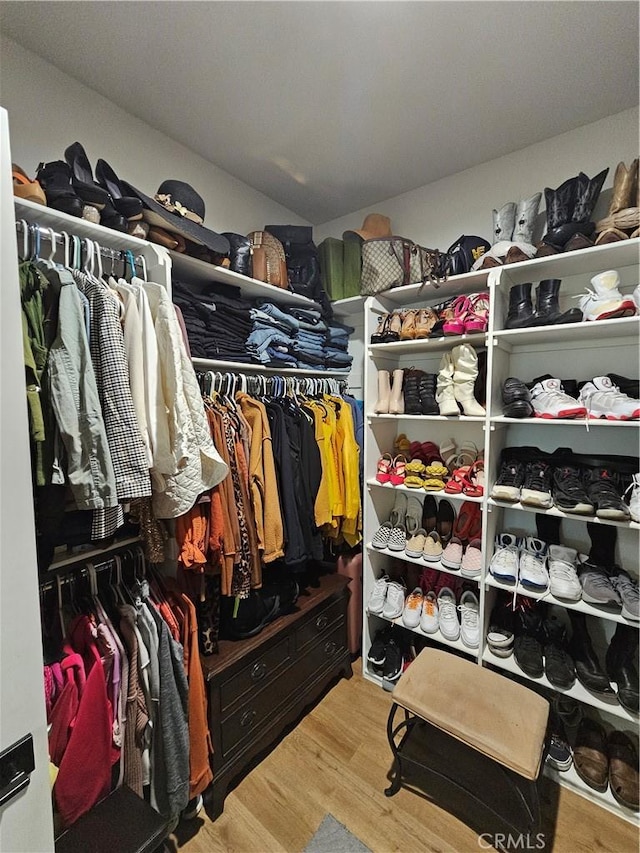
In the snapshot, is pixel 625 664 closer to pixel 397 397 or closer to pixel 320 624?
pixel 320 624

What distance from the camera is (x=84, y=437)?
914 millimetres

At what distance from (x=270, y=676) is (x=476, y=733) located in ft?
2.66

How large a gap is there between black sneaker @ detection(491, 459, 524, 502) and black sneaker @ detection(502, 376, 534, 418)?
0.25m

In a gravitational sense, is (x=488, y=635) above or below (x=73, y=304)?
below

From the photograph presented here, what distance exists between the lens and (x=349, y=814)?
1.33 meters

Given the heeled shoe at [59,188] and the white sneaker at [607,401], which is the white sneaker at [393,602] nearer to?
the white sneaker at [607,401]

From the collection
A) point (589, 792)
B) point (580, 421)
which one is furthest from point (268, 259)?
A: point (589, 792)

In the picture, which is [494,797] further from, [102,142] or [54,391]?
[102,142]

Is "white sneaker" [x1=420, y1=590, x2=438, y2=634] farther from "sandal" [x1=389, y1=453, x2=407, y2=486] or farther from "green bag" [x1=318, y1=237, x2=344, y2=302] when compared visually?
"green bag" [x1=318, y1=237, x2=344, y2=302]

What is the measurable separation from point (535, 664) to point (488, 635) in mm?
199

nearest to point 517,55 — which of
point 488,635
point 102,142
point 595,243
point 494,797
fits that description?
point 595,243

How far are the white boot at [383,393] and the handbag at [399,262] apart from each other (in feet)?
1.46

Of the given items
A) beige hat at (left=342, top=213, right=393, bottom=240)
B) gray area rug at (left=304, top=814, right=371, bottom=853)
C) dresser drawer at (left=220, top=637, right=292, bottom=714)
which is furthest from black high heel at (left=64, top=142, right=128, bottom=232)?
gray area rug at (left=304, top=814, right=371, bottom=853)

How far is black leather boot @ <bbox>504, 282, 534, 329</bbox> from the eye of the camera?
150cm
